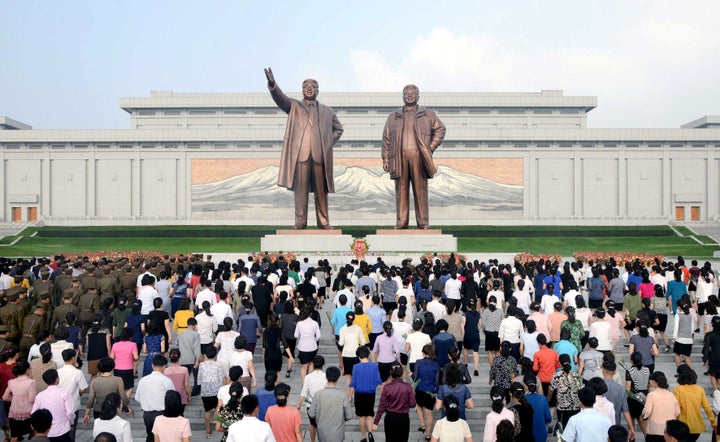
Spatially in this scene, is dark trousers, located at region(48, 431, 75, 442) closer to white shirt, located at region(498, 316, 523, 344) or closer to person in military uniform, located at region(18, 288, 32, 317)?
person in military uniform, located at region(18, 288, 32, 317)

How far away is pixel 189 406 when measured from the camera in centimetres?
815

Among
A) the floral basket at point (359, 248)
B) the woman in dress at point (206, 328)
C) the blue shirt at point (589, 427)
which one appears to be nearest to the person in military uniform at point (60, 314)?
the woman in dress at point (206, 328)

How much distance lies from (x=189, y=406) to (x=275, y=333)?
5.37 feet

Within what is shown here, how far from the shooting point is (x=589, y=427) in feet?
16.9

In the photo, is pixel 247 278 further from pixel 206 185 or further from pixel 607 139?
pixel 607 139

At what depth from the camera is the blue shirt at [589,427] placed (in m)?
5.14

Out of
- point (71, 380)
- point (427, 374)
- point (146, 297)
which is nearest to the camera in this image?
point (71, 380)

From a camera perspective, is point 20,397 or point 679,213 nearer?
point 20,397

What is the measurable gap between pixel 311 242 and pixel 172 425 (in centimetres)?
1583

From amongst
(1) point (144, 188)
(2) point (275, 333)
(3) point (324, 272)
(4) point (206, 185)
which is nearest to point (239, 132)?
(4) point (206, 185)

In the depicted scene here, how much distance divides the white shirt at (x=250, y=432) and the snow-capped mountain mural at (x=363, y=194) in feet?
129

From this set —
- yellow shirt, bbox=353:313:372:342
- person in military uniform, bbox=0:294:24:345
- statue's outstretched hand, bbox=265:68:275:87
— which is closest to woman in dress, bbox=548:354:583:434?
yellow shirt, bbox=353:313:372:342

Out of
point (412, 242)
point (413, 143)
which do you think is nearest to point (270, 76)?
point (413, 143)

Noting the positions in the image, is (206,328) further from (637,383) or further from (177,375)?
(637,383)
